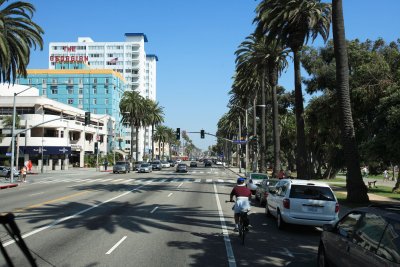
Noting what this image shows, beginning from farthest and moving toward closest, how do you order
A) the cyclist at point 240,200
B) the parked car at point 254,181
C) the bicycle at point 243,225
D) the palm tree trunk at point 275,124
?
the palm tree trunk at point 275,124 < the parked car at point 254,181 < the cyclist at point 240,200 < the bicycle at point 243,225

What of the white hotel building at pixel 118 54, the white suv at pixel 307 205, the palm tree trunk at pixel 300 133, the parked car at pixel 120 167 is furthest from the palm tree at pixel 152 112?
the white suv at pixel 307 205

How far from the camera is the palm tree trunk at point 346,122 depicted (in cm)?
2161

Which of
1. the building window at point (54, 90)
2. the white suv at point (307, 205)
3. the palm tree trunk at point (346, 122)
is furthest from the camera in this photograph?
the building window at point (54, 90)

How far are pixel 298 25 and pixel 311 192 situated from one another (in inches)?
799

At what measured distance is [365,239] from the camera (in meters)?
6.09

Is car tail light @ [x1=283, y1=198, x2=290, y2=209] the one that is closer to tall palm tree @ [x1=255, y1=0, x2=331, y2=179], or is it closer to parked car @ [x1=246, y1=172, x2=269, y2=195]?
parked car @ [x1=246, y1=172, x2=269, y2=195]

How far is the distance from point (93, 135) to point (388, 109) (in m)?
76.3

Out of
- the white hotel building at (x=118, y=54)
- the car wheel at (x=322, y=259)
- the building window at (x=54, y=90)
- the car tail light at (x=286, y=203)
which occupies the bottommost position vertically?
the car wheel at (x=322, y=259)

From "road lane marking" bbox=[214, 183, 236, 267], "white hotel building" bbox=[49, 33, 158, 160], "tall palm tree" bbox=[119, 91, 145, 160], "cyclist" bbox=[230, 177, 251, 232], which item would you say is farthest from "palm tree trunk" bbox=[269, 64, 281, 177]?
"white hotel building" bbox=[49, 33, 158, 160]

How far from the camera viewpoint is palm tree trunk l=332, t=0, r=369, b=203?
851 inches

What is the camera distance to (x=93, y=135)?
91.4 metres

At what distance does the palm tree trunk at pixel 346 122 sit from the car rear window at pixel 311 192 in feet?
28.1

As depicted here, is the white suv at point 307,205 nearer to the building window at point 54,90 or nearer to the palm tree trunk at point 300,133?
the palm tree trunk at point 300,133

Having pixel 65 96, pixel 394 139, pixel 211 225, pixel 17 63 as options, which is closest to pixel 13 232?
pixel 211 225
